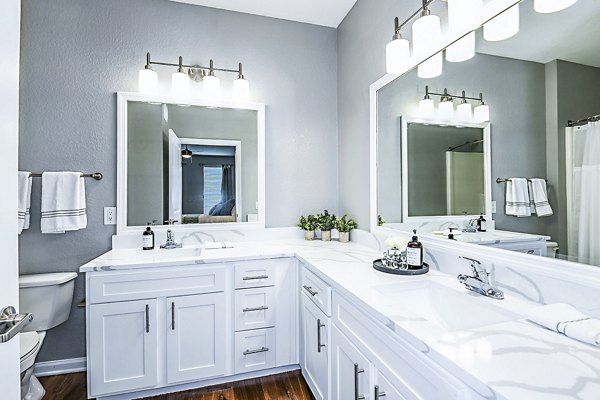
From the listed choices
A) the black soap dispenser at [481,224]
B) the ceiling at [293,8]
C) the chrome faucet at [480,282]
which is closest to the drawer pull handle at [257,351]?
the chrome faucet at [480,282]

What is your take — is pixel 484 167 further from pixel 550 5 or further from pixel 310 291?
pixel 310 291

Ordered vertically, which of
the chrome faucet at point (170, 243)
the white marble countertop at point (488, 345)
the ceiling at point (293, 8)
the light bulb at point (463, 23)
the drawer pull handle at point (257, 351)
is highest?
the ceiling at point (293, 8)

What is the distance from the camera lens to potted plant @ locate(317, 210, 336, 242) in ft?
7.81

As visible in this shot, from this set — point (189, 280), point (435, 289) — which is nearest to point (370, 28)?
point (435, 289)

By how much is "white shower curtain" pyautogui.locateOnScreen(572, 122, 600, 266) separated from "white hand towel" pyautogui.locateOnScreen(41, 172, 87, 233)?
251 cm

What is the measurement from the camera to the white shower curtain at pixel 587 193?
36.3 inches

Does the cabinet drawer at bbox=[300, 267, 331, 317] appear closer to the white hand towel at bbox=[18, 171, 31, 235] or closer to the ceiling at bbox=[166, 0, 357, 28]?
the white hand towel at bbox=[18, 171, 31, 235]

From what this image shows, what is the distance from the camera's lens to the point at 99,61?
6.82 feet

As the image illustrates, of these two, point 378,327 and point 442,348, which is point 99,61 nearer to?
point 378,327

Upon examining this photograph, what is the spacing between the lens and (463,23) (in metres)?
1.28

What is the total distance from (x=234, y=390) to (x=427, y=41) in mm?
2200

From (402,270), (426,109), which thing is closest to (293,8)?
(426,109)

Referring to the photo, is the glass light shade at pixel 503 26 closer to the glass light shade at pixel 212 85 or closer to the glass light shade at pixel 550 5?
the glass light shade at pixel 550 5

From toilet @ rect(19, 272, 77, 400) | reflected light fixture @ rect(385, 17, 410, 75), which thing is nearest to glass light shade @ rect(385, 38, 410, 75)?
reflected light fixture @ rect(385, 17, 410, 75)
